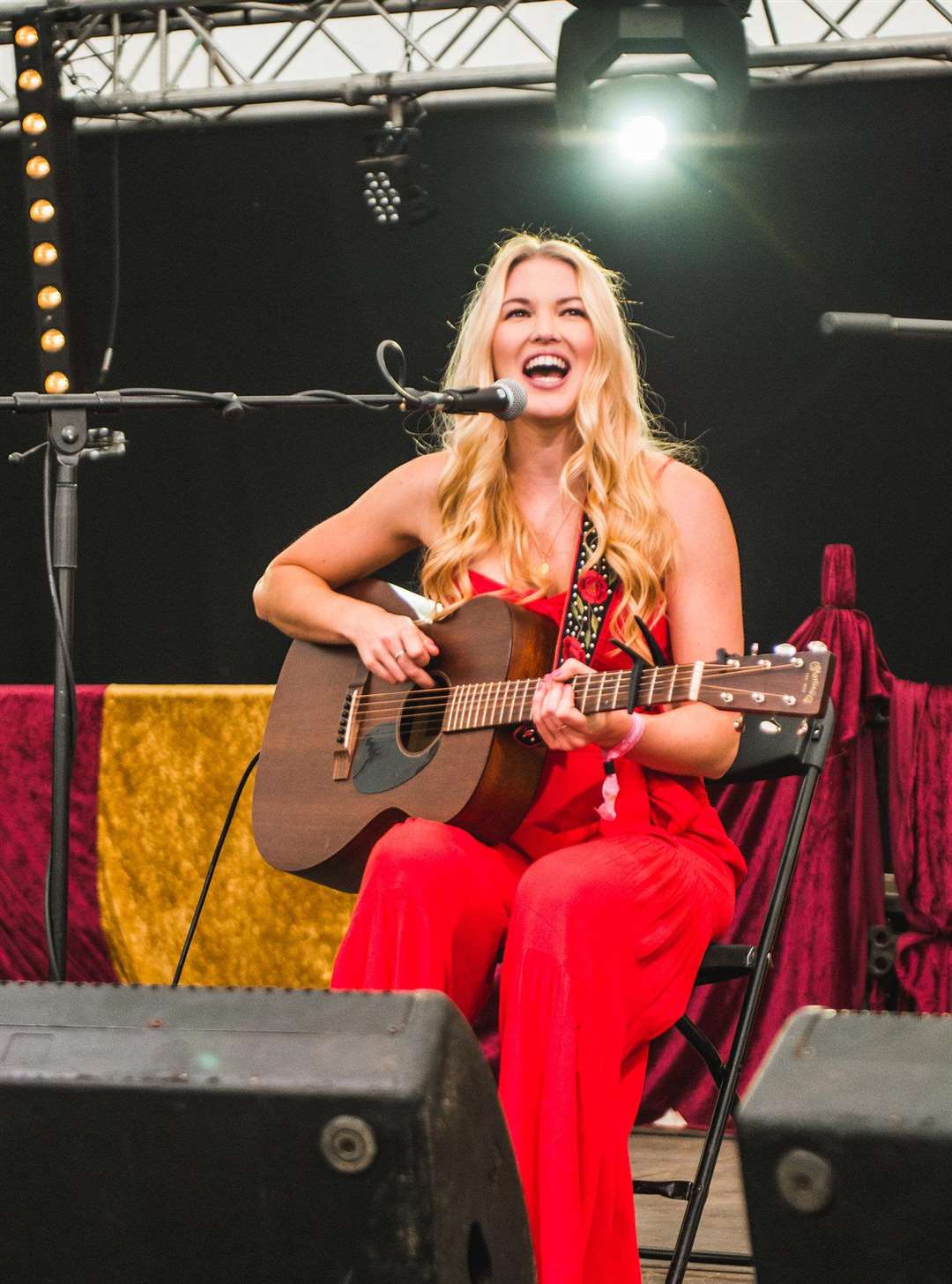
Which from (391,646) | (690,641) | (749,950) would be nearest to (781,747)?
(690,641)

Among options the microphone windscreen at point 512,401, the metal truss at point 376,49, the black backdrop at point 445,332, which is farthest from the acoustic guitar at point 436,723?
the black backdrop at point 445,332

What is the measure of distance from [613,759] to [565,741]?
210mm

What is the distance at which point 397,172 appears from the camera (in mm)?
5703

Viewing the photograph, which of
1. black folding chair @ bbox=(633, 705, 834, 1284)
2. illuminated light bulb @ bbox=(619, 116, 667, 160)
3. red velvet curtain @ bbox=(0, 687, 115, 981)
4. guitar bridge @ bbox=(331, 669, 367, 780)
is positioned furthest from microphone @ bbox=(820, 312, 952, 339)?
illuminated light bulb @ bbox=(619, 116, 667, 160)

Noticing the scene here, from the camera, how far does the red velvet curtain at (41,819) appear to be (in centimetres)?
390

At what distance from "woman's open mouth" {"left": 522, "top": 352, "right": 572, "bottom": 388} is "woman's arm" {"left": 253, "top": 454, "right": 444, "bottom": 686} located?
0.29 meters

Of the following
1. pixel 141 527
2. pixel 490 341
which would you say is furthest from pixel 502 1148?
pixel 141 527

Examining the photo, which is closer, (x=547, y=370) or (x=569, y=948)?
(x=569, y=948)

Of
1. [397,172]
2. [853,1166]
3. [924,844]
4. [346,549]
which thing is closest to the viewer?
[853,1166]

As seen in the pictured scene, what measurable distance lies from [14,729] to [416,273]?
3047mm

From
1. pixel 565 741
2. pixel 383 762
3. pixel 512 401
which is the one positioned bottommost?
pixel 383 762

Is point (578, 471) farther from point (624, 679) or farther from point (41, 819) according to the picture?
point (41, 819)

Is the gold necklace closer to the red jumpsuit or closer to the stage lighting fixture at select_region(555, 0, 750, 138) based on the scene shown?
the red jumpsuit

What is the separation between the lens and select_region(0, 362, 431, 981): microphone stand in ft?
7.32
